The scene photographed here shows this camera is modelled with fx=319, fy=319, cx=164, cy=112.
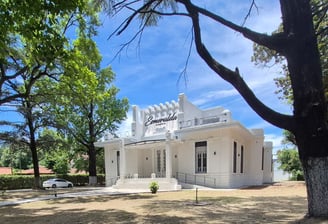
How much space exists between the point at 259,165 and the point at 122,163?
1139cm

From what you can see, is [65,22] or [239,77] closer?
[239,77]

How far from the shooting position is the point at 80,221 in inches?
372

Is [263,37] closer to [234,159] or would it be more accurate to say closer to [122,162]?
[234,159]

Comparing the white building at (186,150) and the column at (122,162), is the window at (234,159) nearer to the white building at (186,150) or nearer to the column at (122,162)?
the white building at (186,150)

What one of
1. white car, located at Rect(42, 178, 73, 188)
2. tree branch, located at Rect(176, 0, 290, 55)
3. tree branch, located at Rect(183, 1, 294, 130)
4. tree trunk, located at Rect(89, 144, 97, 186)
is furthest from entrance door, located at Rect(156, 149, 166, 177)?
tree branch, located at Rect(176, 0, 290, 55)

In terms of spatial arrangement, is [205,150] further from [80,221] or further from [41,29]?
[41,29]

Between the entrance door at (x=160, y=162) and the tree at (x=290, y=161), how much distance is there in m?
17.3

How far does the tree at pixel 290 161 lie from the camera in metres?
38.6

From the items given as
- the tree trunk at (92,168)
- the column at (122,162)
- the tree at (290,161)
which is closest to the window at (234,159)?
the column at (122,162)

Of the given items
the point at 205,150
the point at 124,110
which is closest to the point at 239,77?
the point at 205,150

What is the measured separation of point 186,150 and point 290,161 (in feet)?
66.7

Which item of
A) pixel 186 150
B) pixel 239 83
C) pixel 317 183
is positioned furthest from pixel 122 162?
pixel 317 183

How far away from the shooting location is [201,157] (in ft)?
81.2

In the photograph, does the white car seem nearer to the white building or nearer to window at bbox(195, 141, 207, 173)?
the white building
